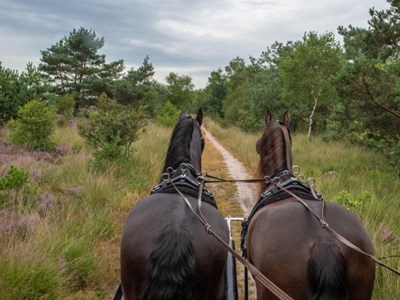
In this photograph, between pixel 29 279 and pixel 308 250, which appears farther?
pixel 29 279

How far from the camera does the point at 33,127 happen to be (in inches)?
407

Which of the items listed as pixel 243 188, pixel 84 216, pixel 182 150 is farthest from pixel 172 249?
pixel 243 188

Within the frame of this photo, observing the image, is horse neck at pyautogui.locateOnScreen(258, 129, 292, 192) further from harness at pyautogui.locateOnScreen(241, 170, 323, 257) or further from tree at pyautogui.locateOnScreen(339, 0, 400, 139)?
tree at pyautogui.locateOnScreen(339, 0, 400, 139)

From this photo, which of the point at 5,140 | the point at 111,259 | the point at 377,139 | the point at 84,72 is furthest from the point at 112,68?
the point at 111,259

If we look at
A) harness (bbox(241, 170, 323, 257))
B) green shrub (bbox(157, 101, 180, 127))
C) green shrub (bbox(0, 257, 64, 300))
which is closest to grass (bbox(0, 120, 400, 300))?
green shrub (bbox(0, 257, 64, 300))

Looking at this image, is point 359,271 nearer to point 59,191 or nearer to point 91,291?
point 91,291

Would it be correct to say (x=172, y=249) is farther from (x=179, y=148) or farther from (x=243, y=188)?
(x=243, y=188)

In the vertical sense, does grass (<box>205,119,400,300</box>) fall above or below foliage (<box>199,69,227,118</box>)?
below

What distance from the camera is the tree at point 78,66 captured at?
26938mm

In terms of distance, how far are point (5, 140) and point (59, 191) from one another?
209 inches

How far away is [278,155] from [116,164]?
5.66 meters

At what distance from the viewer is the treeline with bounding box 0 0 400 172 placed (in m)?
9.16

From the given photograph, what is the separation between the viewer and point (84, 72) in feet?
90.4

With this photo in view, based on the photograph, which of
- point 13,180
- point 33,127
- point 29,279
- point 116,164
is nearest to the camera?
point 29,279
